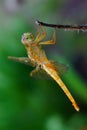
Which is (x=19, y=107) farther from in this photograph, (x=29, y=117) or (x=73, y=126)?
(x=73, y=126)

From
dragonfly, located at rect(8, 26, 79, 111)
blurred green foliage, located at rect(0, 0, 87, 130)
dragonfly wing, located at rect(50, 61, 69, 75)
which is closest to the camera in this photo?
dragonfly, located at rect(8, 26, 79, 111)

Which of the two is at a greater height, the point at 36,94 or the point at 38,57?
the point at 38,57

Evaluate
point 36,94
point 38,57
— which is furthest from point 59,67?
point 36,94

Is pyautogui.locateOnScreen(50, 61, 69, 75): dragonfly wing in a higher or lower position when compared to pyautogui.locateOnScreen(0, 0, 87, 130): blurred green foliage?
higher

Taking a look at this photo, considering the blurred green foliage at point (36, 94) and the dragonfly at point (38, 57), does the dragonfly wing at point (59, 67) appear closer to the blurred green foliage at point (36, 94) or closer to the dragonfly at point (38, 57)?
the dragonfly at point (38, 57)

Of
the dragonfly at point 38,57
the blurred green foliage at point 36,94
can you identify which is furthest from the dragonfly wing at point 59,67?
the blurred green foliage at point 36,94

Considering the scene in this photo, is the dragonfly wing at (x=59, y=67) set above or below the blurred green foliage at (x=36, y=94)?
above

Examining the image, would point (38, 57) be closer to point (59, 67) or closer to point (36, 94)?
point (59, 67)

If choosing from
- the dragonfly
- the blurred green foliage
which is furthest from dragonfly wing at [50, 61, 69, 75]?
the blurred green foliage

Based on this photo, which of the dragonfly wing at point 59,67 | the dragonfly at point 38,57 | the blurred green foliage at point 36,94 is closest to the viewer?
the dragonfly at point 38,57

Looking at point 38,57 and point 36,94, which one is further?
point 36,94

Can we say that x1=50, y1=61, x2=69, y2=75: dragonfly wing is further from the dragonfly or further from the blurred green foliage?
the blurred green foliage

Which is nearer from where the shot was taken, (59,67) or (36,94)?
(59,67)
